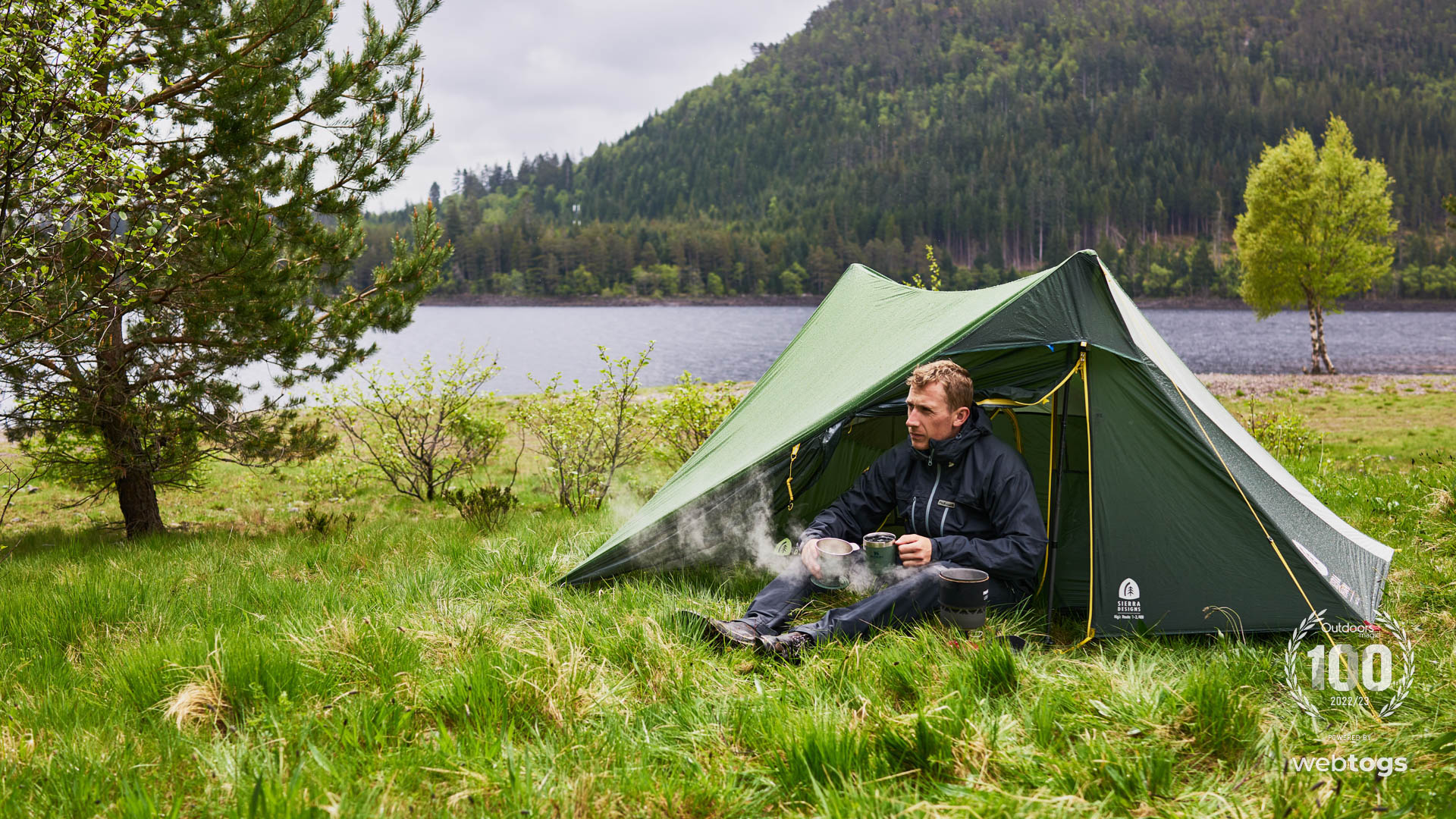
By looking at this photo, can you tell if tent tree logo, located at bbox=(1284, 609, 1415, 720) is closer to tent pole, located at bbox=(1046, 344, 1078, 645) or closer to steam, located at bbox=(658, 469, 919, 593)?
tent pole, located at bbox=(1046, 344, 1078, 645)

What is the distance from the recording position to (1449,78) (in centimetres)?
16088

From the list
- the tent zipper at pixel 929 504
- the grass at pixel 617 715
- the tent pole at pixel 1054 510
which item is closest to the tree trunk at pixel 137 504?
the grass at pixel 617 715

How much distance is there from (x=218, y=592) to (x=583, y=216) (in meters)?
151

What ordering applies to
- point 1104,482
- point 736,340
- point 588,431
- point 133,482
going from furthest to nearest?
point 736,340 < point 588,431 < point 133,482 < point 1104,482

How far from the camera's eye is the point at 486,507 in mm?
6961

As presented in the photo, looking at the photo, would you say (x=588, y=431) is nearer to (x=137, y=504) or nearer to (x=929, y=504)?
(x=137, y=504)

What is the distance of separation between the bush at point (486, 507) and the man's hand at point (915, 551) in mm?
3869

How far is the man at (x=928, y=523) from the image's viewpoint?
3441 millimetres

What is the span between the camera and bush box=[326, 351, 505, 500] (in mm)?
8383

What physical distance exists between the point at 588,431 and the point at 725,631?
16.9 ft

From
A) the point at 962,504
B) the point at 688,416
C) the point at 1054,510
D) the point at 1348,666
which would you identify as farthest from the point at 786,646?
the point at 688,416

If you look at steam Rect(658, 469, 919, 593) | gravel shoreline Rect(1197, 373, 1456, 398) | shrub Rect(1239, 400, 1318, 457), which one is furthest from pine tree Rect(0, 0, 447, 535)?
gravel shoreline Rect(1197, 373, 1456, 398)

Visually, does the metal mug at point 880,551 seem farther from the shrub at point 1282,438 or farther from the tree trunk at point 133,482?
the shrub at point 1282,438

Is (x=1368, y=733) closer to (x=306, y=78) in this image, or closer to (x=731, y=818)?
(x=731, y=818)
